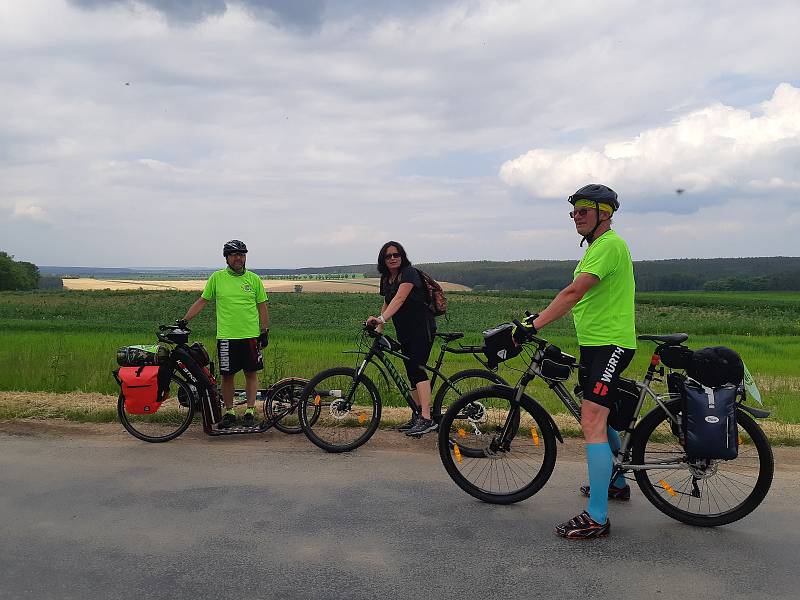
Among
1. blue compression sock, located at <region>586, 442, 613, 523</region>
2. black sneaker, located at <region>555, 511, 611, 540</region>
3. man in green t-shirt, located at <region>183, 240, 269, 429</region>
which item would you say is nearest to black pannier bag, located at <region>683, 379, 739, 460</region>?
blue compression sock, located at <region>586, 442, 613, 523</region>

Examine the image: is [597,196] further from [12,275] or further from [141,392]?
[12,275]

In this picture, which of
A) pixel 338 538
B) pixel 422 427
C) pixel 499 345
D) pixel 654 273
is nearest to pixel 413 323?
pixel 422 427

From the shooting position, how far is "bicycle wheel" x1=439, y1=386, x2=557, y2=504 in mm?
4445

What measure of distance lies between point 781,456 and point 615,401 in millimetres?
2670

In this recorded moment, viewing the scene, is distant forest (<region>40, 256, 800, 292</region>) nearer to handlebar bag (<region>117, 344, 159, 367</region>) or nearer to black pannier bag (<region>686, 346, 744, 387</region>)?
handlebar bag (<region>117, 344, 159, 367</region>)

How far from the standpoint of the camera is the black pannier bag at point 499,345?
4230mm

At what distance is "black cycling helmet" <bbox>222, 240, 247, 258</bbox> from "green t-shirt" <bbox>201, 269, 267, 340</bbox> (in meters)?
0.22

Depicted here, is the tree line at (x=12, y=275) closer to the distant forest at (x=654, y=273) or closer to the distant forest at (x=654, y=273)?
the distant forest at (x=654, y=273)

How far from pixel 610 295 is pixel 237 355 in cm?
418

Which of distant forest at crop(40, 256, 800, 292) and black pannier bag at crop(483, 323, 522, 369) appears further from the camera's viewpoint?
distant forest at crop(40, 256, 800, 292)

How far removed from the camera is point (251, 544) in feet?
12.3

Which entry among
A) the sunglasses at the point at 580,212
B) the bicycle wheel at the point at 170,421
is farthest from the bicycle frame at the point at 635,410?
the bicycle wheel at the point at 170,421

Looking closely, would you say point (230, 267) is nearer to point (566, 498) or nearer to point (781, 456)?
point (566, 498)

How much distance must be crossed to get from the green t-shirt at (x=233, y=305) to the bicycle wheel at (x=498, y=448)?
2.92m
